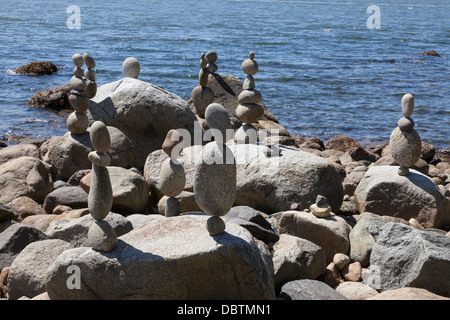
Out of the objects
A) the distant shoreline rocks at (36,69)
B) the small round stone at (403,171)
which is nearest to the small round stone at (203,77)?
the small round stone at (403,171)

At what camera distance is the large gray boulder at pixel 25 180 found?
302 inches

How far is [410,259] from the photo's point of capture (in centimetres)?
533

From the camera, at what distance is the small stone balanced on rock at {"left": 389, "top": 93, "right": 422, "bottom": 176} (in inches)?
284

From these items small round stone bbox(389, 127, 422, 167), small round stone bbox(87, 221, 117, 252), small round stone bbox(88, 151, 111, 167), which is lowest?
small round stone bbox(87, 221, 117, 252)

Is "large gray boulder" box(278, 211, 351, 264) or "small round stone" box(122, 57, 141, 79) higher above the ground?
"small round stone" box(122, 57, 141, 79)

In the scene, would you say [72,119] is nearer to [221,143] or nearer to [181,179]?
[181,179]

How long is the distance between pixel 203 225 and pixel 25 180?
12.3 feet

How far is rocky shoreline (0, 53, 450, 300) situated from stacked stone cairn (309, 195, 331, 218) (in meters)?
0.01

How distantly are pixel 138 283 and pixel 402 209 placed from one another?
3.89m

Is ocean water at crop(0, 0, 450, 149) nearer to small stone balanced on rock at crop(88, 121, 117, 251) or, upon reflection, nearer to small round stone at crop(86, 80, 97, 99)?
small round stone at crop(86, 80, 97, 99)

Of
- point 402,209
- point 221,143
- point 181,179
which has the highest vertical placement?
point 221,143

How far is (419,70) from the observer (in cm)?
2236

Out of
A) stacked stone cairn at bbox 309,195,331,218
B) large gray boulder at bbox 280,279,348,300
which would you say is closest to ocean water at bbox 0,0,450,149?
stacked stone cairn at bbox 309,195,331,218
